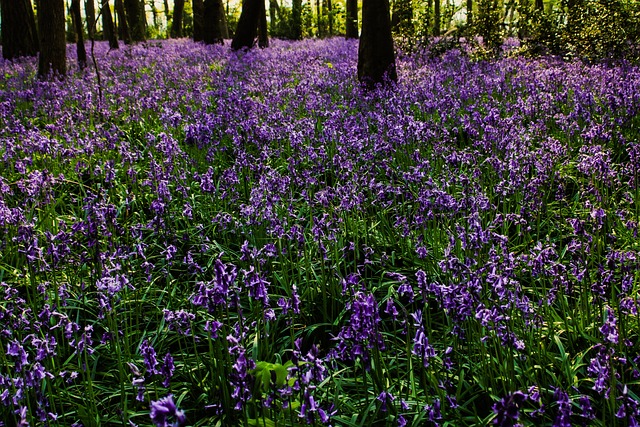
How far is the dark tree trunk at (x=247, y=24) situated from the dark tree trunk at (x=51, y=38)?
6.88 m

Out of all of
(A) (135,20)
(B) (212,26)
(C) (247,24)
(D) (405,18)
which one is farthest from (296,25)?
(D) (405,18)

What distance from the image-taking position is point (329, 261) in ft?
12.1

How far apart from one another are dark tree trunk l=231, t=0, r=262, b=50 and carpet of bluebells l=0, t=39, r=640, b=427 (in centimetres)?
903

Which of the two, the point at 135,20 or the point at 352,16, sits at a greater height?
the point at 135,20

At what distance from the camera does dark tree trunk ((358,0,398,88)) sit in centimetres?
1001

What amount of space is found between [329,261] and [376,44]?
290 inches

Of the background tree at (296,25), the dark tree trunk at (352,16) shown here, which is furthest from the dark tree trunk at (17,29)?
the background tree at (296,25)

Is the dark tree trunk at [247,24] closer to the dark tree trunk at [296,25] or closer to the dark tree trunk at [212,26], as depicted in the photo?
the dark tree trunk at [212,26]

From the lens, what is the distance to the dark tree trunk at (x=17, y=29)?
55.4 feet

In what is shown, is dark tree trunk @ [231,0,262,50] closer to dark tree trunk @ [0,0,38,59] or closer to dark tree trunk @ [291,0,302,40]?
dark tree trunk @ [0,0,38,59]

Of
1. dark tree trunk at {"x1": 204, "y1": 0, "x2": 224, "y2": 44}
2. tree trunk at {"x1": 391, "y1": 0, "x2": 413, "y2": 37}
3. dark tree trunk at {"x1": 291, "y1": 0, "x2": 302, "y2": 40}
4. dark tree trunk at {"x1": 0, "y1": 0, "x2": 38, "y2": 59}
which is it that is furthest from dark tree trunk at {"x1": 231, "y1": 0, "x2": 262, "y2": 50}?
dark tree trunk at {"x1": 291, "y1": 0, "x2": 302, "y2": 40}

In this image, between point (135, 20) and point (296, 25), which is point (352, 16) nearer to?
point (135, 20)

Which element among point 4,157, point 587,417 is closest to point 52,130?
point 4,157

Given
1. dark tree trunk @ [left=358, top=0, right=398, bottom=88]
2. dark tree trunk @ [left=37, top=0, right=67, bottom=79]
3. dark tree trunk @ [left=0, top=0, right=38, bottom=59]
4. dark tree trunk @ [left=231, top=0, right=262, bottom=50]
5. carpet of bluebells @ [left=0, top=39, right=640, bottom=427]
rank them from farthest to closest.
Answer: dark tree trunk @ [left=231, top=0, right=262, bottom=50]
dark tree trunk @ [left=0, top=0, right=38, bottom=59]
dark tree trunk @ [left=37, top=0, right=67, bottom=79]
dark tree trunk @ [left=358, top=0, right=398, bottom=88]
carpet of bluebells @ [left=0, top=39, right=640, bottom=427]
